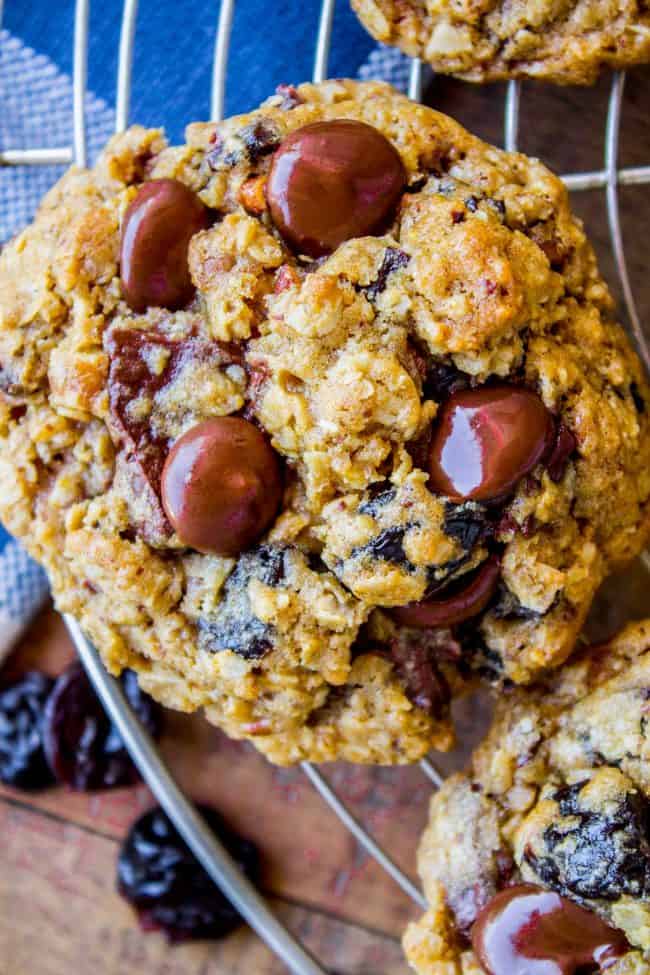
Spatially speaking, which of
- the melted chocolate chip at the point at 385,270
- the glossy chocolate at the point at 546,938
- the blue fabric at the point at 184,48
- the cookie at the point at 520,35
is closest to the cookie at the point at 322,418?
the melted chocolate chip at the point at 385,270

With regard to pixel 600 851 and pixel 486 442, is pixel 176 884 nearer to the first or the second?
pixel 600 851

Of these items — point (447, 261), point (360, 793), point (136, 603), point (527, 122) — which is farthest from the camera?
point (360, 793)

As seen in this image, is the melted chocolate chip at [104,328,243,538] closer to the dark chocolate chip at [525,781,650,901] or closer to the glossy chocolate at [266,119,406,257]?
the glossy chocolate at [266,119,406,257]

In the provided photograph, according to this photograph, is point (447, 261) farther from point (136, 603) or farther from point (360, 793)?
point (360, 793)

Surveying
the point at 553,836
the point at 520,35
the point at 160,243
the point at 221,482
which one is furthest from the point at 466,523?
the point at 520,35

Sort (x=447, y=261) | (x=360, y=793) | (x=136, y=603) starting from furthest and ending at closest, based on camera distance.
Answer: (x=360, y=793) → (x=136, y=603) → (x=447, y=261)

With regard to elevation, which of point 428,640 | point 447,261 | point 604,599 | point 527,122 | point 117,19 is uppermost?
point 117,19

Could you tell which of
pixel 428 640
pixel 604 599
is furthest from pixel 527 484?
pixel 604 599

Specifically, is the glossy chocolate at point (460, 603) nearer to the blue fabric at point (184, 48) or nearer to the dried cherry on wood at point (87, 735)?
the dried cherry on wood at point (87, 735)
